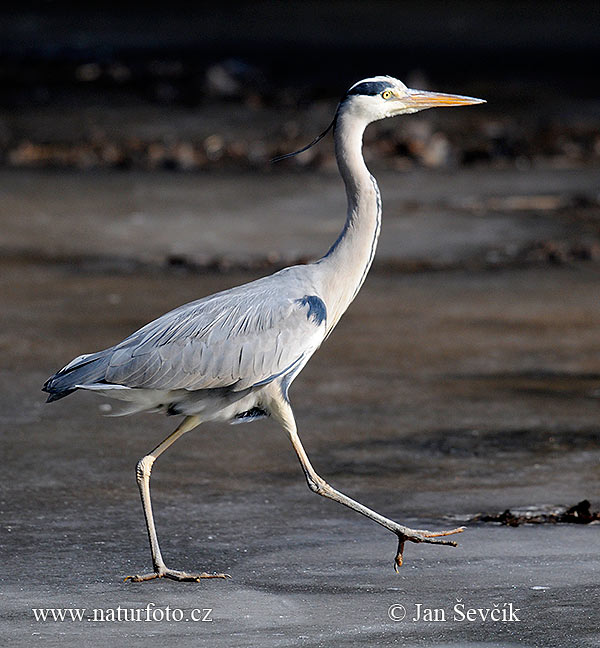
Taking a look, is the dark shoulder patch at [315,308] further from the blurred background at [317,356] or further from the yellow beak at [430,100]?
the yellow beak at [430,100]

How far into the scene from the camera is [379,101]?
6.37 m

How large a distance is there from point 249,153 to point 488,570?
1333 centimetres

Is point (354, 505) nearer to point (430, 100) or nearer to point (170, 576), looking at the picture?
point (170, 576)

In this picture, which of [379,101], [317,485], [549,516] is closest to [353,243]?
[379,101]

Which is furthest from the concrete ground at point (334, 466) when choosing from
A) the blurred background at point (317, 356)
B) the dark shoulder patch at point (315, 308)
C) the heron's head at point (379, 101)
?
the heron's head at point (379, 101)

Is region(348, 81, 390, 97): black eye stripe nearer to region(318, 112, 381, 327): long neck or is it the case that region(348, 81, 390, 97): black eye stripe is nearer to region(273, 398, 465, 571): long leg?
region(318, 112, 381, 327): long neck

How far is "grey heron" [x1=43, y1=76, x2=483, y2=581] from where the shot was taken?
19.1 ft

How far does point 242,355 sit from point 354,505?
75 centimetres

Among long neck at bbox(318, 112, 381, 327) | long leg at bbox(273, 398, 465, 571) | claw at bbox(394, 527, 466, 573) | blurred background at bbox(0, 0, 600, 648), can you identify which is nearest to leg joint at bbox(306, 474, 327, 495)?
long leg at bbox(273, 398, 465, 571)

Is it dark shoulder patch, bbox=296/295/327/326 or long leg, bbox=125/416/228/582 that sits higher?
dark shoulder patch, bbox=296/295/327/326

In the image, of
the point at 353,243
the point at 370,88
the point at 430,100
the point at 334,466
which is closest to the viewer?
the point at 353,243

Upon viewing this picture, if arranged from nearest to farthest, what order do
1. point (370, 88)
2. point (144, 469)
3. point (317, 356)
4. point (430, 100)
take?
point (144, 469), point (370, 88), point (430, 100), point (317, 356)

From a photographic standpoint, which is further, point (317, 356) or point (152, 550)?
point (317, 356)

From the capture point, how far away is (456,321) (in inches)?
403
